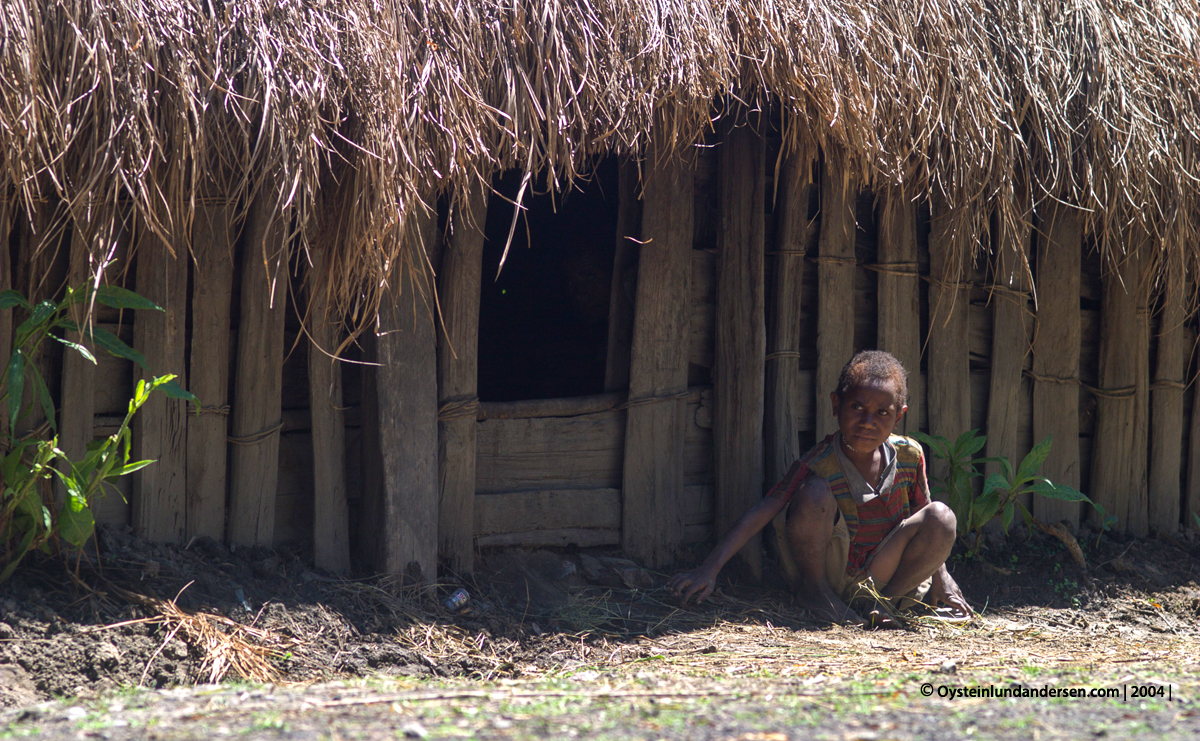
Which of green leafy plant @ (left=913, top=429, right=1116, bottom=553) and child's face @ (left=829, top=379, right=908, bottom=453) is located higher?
child's face @ (left=829, top=379, right=908, bottom=453)

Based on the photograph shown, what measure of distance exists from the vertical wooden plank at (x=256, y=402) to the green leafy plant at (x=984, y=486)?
2323 mm

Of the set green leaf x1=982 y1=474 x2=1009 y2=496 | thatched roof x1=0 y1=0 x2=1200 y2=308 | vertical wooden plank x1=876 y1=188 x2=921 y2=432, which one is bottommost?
green leaf x1=982 y1=474 x2=1009 y2=496

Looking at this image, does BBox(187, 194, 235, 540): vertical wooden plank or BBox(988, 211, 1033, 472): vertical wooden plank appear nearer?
BBox(187, 194, 235, 540): vertical wooden plank

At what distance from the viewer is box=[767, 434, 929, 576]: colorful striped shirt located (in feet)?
10.9

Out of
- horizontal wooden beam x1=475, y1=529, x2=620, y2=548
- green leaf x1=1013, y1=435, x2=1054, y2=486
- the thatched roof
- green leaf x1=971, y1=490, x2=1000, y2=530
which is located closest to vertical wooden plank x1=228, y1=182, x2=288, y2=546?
the thatched roof

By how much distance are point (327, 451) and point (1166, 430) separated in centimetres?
352

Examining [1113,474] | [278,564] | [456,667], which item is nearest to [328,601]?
[278,564]

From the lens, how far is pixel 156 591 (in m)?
2.58

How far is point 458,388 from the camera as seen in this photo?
3.21 m

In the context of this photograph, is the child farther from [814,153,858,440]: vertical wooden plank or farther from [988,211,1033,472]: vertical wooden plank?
[988,211,1033,472]: vertical wooden plank

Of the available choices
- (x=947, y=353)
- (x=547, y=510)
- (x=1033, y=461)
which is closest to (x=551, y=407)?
(x=547, y=510)

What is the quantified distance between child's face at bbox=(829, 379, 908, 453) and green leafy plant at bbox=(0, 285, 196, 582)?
2034 mm

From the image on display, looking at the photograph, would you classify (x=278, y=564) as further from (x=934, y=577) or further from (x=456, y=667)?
(x=934, y=577)

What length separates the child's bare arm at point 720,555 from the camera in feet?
10.3
